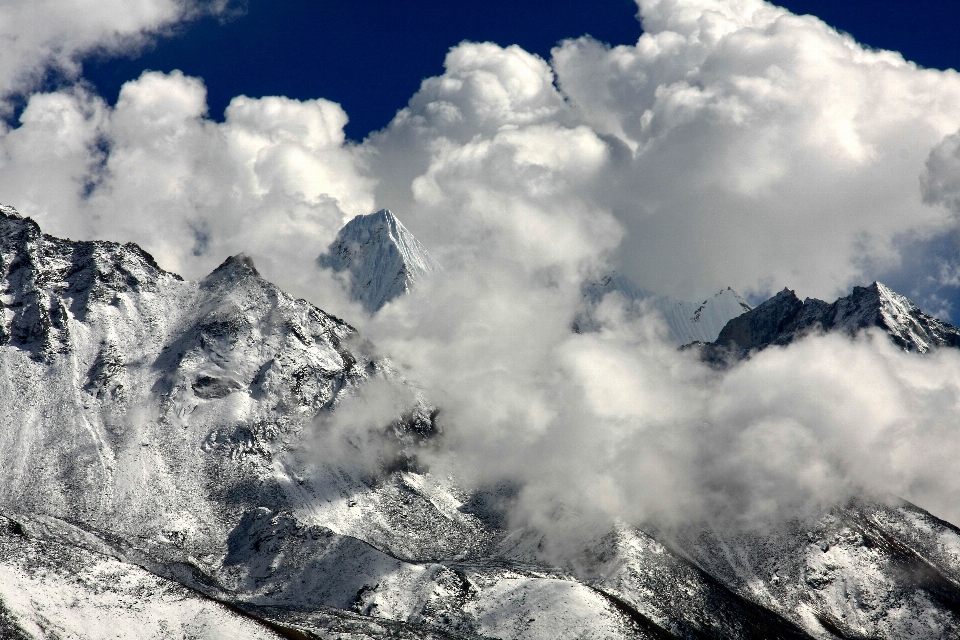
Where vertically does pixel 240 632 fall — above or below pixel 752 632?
below

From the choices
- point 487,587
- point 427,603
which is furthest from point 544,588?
point 427,603

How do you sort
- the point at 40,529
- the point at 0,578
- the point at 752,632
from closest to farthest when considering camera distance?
the point at 0,578, the point at 40,529, the point at 752,632

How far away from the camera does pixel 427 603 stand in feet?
583

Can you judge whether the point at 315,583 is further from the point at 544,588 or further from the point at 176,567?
the point at 544,588

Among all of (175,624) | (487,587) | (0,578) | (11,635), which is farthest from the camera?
(487,587)

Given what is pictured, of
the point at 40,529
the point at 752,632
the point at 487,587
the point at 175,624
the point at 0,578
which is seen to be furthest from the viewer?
the point at 752,632

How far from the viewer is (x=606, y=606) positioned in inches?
6757

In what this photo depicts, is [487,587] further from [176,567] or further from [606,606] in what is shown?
[176,567]

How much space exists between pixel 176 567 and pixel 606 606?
10300cm

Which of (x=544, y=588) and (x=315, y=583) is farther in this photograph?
(x=315, y=583)

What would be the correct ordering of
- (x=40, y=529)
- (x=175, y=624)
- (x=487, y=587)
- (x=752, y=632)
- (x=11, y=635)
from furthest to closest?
1. (x=752, y=632)
2. (x=487, y=587)
3. (x=40, y=529)
4. (x=175, y=624)
5. (x=11, y=635)

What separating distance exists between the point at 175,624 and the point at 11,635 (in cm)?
2362

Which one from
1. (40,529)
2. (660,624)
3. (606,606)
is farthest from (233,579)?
(660,624)

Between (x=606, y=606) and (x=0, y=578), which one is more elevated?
(x=606, y=606)
